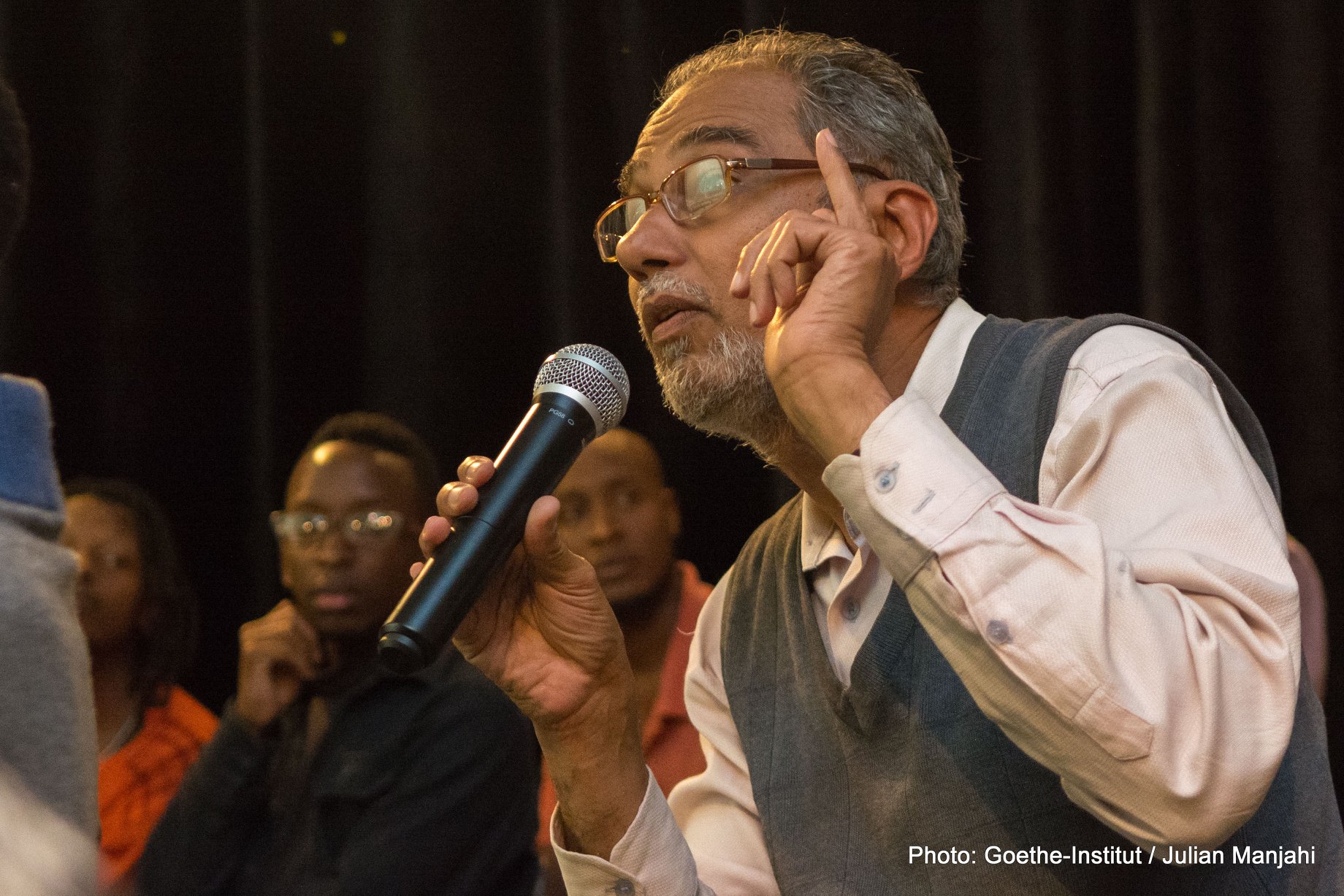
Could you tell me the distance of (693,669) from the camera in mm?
1701

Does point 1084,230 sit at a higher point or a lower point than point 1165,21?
lower

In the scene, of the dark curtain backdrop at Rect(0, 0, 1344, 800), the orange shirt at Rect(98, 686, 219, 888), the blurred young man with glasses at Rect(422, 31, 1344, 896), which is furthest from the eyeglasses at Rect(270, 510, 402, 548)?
the blurred young man with glasses at Rect(422, 31, 1344, 896)

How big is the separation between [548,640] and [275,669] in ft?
4.06

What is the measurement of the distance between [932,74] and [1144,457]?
193cm

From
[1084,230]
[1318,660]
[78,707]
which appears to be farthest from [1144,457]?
[1084,230]

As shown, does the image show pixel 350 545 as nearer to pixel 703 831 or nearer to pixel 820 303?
pixel 703 831

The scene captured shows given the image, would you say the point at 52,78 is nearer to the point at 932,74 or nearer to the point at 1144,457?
the point at 932,74

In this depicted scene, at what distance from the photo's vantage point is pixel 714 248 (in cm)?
156

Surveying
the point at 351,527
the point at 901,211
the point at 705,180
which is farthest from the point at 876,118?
the point at 351,527

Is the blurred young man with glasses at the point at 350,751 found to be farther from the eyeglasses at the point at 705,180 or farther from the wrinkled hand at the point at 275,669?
the eyeglasses at the point at 705,180

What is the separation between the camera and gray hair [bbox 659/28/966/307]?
1.63m

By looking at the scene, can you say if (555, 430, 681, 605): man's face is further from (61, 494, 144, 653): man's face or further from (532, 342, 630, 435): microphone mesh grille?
(532, 342, 630, 435): microphone mesh grille

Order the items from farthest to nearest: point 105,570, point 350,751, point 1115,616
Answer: point 105,570, point 350,751, point 1115,616

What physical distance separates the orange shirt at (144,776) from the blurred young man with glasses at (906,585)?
1476 millimetres
